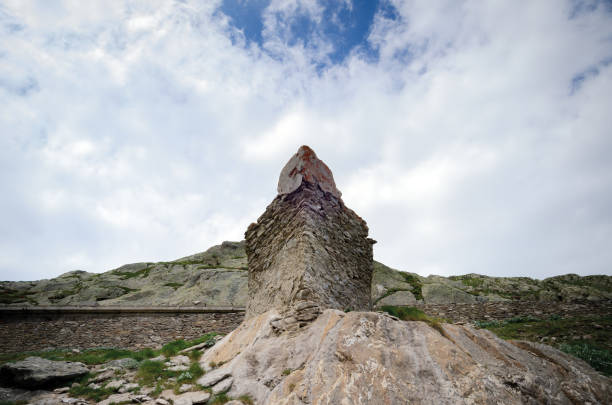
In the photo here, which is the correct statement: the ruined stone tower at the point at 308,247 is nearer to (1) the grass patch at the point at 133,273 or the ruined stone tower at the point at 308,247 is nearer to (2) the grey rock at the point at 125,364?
(2) the grey rock at the point at 125,364

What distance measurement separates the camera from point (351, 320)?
4.62m

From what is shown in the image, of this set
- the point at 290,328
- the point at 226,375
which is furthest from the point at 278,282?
the point at 226,375

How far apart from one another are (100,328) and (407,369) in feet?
56.8

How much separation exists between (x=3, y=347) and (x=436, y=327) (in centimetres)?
2091

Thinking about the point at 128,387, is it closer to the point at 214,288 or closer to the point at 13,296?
the point at 214,288

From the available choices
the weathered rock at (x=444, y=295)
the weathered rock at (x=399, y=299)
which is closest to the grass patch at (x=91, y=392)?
the weathered rock at (x=399, y=299)

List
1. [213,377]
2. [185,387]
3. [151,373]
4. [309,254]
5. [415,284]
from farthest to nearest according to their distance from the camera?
[415,284] → [309,254] → [151,373] → [213,377] → [185,387]

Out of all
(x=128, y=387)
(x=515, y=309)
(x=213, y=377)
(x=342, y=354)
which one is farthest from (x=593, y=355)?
(x=128, y=387)

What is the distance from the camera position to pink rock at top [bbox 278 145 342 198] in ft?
26.7

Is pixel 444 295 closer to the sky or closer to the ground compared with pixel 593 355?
closer to the sky

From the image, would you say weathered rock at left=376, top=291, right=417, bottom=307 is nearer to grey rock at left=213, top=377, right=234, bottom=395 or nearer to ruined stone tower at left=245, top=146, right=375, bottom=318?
ruined stone tower at left=245, top=146, right=375, bottom=318

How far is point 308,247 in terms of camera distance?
6.82 m

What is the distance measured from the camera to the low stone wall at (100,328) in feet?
45.2

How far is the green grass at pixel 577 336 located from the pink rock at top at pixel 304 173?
735 centimetres
